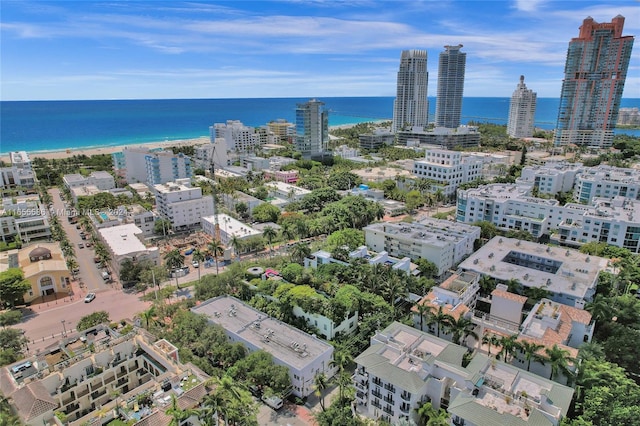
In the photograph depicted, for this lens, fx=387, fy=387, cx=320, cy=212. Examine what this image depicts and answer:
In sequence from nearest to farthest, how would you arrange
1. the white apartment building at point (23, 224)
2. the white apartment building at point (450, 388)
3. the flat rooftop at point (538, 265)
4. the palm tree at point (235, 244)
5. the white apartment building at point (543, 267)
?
the white apartment building at point (450, 388)
the white apartment building at point (543, 267)
the flat rooftop at point (538, 265)
the palm tree at point (235, 244)
the white apartment building at point (23, 224)

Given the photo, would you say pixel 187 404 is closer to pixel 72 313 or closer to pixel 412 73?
pixel 72 313

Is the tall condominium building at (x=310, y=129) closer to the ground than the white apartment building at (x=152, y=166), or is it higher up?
higher up

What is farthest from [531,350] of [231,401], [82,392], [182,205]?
[182,205]

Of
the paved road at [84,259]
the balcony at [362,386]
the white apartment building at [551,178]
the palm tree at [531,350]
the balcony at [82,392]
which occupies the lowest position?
the paved road at [84,259]

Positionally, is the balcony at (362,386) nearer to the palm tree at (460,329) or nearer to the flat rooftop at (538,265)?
the palm tree at (460,329)

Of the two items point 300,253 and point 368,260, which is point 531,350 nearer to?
point 368,260

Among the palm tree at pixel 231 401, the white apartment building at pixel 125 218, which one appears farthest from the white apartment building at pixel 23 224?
the palm tree at pixel 231 401

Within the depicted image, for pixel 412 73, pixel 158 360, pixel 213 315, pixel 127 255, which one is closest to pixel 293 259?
pixel 213 315

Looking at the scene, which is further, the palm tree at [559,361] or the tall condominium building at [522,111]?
the tall condominium building at [522,111]
